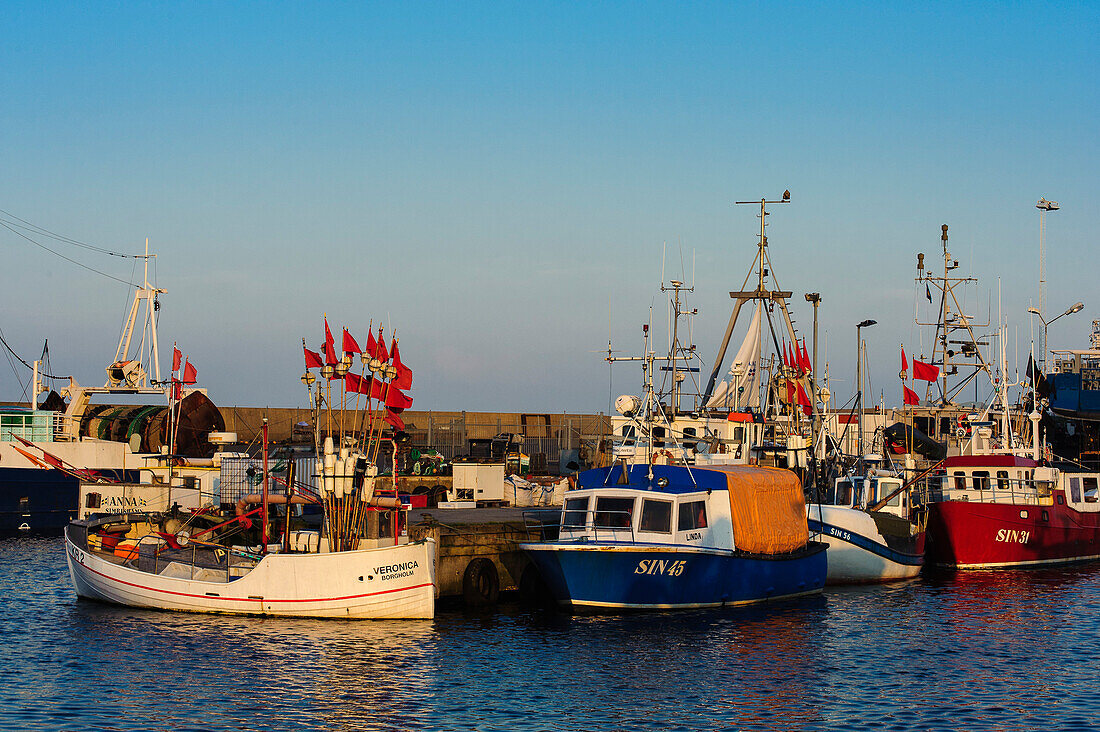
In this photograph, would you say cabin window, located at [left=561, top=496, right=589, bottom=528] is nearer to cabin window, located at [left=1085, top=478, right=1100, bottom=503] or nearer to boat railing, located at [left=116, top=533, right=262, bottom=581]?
boat railing, located at [left=116, top=533, right=262, bottom=581]

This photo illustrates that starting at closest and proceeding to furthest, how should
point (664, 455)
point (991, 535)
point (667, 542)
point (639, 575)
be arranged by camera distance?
point (639, 575)
point (667, 542)
point (664, 455)
point (991, 535)

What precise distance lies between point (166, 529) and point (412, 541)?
9028mm

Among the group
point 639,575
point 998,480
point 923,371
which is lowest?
point 639,575

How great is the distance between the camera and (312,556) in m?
32.0

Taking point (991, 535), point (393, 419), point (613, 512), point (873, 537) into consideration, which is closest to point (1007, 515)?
point (991, 535)

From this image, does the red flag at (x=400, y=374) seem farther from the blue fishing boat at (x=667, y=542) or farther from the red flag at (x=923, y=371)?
the red flag at (x=923, y=371)

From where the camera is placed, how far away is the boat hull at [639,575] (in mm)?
33219

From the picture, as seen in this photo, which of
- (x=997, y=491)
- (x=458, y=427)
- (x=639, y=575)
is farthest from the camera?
(x=458, y=427)

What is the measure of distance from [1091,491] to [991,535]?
11.0 meters

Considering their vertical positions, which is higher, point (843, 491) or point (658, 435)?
point (658, 435)

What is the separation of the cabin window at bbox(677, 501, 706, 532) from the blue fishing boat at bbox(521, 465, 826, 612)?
0.03 metres

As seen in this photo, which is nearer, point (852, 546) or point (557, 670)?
point (557, 670)

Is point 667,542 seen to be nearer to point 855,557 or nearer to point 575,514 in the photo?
point 575,514

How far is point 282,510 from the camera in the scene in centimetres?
4438
